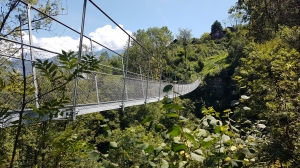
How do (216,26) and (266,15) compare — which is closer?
(266,15)

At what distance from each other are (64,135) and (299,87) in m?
1.57

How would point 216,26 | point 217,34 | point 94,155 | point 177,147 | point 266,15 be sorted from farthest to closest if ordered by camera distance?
point 216,26, point 217,34, point 266,15, point 94,155, point 177,147

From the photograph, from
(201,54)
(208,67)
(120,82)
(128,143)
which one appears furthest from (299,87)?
(201,54)

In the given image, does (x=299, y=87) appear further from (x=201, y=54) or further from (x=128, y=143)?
(x=201, y=54)

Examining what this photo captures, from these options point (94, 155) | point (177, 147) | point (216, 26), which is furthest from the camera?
point (216, 26)

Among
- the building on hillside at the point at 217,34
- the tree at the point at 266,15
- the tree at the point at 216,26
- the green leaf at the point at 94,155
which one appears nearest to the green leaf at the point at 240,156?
the green leaf at the point at 94,155

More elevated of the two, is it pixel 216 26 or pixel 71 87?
pixel 216 26

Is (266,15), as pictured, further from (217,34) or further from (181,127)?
(217,34)

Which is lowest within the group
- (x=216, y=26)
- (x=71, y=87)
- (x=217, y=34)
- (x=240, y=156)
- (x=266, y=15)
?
(x=240, y=156)

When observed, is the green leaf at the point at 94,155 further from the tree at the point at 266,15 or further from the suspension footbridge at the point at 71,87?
the tree at the point at 266,15

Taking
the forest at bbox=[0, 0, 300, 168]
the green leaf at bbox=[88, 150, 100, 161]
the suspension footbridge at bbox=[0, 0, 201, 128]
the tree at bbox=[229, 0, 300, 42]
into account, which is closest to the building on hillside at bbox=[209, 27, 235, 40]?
the tree at bbox=[229, 0, 300, 42]

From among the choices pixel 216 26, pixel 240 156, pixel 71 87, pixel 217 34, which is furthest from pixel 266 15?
pixel 216 26

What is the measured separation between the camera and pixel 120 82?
4.62m

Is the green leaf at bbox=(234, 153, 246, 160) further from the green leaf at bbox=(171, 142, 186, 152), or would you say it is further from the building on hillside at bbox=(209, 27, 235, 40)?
the building on hillside at bbox=(209, 27, 235, 40)
